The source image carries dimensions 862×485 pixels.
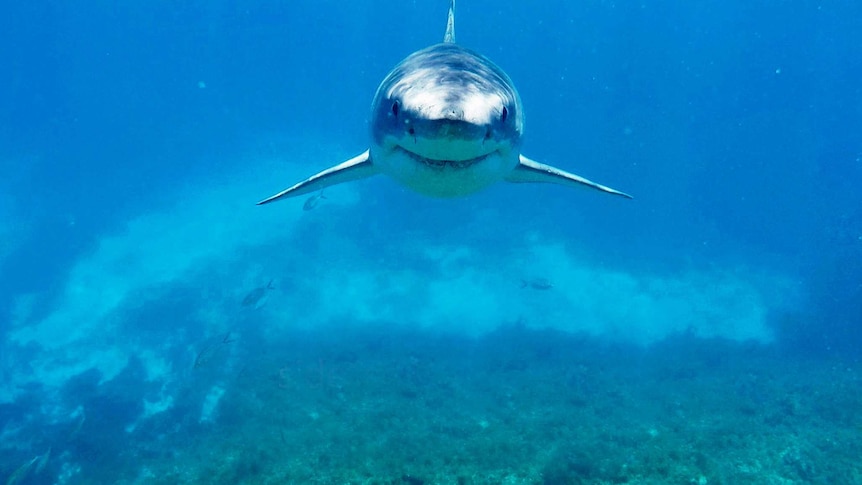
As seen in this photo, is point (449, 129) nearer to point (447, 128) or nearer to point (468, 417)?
point (447, 128)

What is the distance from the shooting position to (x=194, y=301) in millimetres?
18750

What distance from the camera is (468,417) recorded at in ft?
36.2

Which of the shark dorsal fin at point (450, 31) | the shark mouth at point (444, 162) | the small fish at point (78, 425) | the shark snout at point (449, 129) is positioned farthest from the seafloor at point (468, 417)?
the shark dorsal fin at point (450, 31)

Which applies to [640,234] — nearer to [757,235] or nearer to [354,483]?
[757,235]

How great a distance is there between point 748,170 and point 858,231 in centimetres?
1090

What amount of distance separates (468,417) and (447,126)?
9.50 meters

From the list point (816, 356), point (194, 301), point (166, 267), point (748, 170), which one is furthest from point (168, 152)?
point (748, 170)

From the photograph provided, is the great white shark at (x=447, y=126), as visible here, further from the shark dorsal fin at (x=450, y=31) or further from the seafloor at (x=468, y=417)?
the seafloor at (x=468, y=417)

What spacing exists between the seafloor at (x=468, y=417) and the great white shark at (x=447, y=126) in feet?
21.3

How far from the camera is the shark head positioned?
2.86 metres

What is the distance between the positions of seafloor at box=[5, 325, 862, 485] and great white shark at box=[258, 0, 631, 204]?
6504mm

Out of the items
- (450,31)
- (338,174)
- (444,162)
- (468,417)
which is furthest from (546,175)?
(468,417)

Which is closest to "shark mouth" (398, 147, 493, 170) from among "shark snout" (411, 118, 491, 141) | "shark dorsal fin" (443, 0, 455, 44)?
"shark snout" (411, 118, 491, 141)

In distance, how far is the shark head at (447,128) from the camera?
2.86 metres
